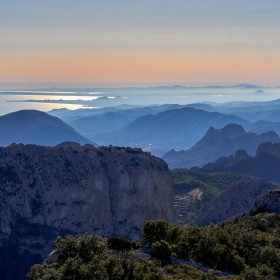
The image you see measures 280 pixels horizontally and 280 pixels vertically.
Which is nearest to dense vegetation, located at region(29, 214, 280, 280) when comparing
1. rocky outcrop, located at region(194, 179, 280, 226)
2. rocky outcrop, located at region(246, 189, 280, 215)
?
rocky outcrop, located at region(246, 189, 280, 215)

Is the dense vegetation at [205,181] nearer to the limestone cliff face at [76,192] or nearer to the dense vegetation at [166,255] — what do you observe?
the limestone cliff face at [76,192]

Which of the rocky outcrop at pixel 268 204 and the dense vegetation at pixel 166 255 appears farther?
the rocky outcrop at pixel 268 204

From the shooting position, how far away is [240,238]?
114ft

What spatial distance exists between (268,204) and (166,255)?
858 inches

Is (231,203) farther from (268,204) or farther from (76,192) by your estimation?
(268,204)

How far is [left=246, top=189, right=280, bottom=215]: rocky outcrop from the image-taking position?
157ft

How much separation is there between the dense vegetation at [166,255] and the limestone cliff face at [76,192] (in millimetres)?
65433

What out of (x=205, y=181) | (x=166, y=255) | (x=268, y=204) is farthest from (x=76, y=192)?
(x=166, y=255)

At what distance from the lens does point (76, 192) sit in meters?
108

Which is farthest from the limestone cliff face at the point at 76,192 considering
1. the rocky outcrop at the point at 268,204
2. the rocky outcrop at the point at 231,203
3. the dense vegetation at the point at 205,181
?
the rocky outcrop at the point at 268,204

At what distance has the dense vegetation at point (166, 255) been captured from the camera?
23.8 meters

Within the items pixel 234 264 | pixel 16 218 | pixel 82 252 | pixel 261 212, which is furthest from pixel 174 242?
pixel 16 218

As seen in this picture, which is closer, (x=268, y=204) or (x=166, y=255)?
(x=166, y=255)

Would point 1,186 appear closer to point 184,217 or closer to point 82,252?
point 184,217
